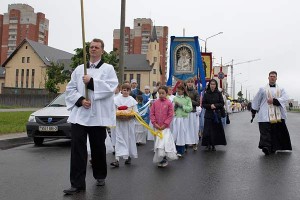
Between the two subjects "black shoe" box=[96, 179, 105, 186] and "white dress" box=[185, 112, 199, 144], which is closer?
"black shoe" box=[96, 179, 105, 186]

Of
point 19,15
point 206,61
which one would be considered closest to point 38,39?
point 19,15

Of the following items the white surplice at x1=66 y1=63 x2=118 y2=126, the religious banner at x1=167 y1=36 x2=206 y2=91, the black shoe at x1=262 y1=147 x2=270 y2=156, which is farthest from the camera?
the religious banner at x1=167 y1=36 x2=206 y2=91

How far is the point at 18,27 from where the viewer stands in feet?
383

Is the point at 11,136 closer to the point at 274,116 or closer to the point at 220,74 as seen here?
the point at 274,116

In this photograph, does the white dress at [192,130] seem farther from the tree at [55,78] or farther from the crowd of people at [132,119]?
the tree at [55,78]

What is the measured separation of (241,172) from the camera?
23.1 ft

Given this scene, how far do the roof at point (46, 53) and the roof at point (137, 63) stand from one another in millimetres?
15858

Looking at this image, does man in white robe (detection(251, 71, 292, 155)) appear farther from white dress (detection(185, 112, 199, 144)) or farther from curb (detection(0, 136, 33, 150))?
curb (detection(0, 136, 33, 150))

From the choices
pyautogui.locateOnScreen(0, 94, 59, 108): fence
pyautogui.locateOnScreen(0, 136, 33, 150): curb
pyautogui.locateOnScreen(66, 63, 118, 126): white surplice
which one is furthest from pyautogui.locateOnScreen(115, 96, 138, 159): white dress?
pyautogui.locateOnScreen(0, 94, 59, 108): fence

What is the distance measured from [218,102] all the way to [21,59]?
85295 mm

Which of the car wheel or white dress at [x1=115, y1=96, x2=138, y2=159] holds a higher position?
white dress at [x1=115, y1=96, x2=138, y2=159]

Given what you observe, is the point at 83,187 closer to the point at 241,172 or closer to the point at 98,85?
the point at 98,85

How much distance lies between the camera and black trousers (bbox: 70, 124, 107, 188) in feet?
17.4

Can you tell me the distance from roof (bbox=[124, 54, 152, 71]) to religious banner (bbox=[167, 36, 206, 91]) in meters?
91.0
